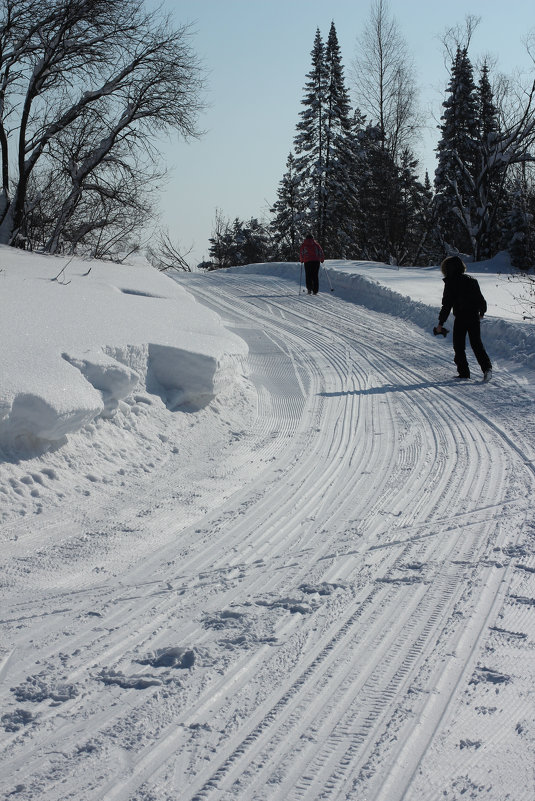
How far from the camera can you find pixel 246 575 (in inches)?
160

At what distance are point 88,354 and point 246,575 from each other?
135 inches

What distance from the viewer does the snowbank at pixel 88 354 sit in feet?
17.9

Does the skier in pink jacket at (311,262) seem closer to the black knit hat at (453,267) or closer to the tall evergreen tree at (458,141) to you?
the black knit hat at (453,267)

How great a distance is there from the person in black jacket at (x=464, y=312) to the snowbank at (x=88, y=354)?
310 centimetres

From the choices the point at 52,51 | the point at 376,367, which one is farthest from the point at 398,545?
the point at 52,51

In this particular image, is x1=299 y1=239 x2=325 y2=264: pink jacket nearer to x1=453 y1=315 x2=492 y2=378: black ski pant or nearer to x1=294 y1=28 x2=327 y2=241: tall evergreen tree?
x1=453 y1=315 x2=492 y2=378: black ski pant

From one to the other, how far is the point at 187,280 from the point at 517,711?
20.9 meters

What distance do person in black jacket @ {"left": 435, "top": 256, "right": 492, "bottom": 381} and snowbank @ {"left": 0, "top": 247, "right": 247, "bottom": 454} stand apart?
3.10m

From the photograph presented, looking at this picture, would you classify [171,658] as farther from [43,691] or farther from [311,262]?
[311,262]

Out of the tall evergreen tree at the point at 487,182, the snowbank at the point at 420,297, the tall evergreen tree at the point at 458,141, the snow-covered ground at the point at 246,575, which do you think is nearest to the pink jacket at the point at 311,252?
the snowbank at the point at 420,297

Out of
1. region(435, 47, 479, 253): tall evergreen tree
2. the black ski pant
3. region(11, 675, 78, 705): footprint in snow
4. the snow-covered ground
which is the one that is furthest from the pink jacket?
region(435, 47, 479, 253): tall evergreen tree

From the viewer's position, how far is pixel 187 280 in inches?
897

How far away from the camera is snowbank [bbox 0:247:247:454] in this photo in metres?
5.46

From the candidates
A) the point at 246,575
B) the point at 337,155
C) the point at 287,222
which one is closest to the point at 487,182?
the point at 337,155
